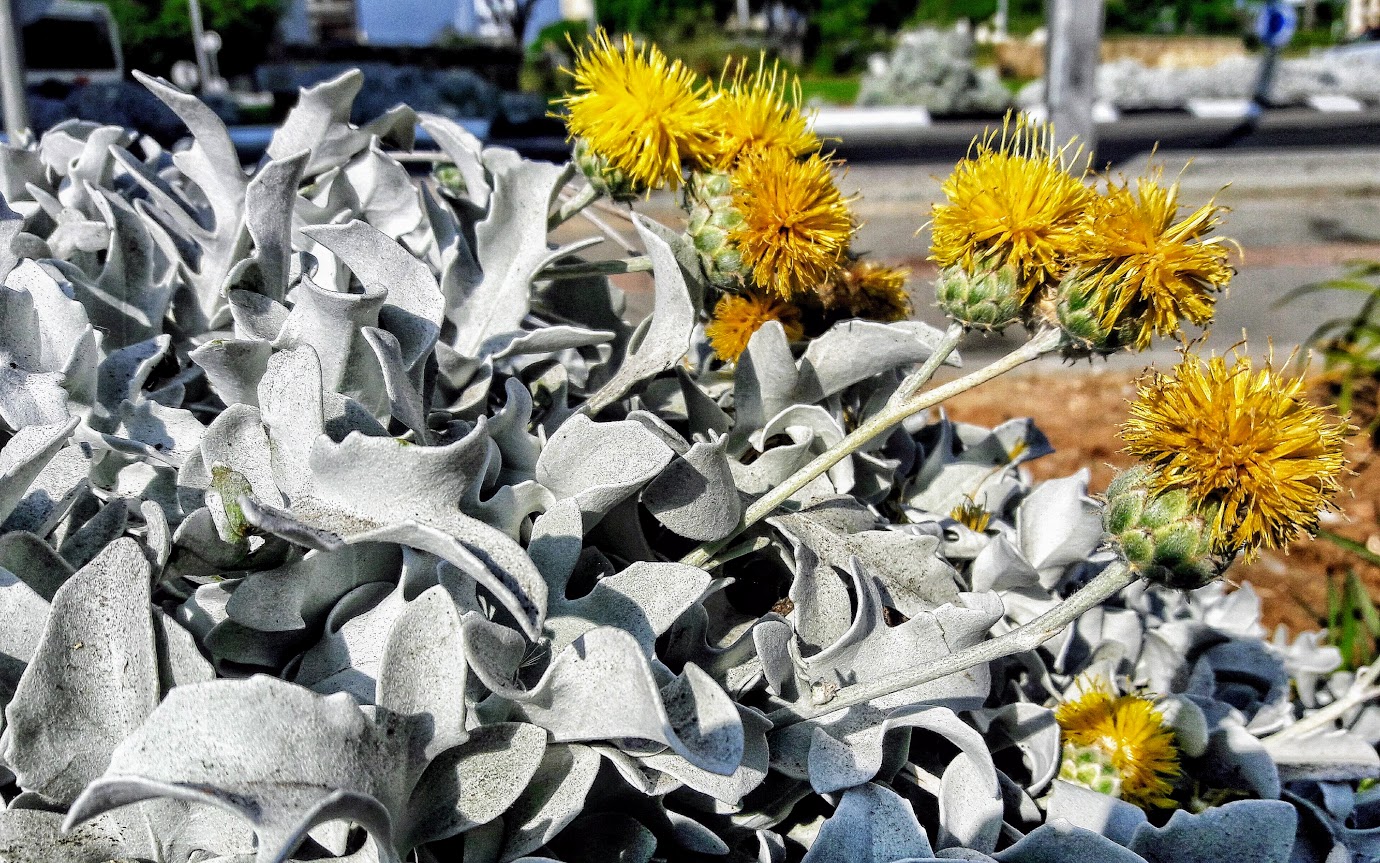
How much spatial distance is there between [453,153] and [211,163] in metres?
0.30

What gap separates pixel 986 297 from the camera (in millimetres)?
1145

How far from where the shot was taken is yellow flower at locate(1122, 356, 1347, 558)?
99 cm

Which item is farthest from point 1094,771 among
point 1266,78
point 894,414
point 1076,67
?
point 1266,78

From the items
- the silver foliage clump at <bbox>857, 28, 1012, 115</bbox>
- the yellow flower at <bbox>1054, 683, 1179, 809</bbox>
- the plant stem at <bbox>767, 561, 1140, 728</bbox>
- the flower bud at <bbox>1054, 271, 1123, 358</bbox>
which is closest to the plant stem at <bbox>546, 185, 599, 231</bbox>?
the flower bud at <bbox>1054, 271, 1123, 358</bbox>

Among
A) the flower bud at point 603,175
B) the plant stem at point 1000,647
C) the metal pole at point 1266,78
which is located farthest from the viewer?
the metal pole at point 1266,78

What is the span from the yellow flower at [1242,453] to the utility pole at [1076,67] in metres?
7.10

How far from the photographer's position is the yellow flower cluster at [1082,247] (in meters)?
1.08

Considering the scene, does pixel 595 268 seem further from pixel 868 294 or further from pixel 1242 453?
pixel 1242 453

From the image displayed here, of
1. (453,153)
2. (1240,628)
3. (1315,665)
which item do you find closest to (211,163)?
(453,153)

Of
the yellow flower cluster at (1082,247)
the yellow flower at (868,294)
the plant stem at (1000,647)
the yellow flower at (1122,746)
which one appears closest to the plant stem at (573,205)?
the yellow flower at (868,294)

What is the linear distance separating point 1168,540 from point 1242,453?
101 millimetres

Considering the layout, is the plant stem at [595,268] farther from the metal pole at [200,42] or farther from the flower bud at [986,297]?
the metal pole at [200,42]

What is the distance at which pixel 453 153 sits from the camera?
1.49m

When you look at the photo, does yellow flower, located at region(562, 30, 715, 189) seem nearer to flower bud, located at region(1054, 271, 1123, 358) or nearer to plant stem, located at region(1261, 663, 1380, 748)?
flower bud, located at region(1054, 271, 1123, 358)
